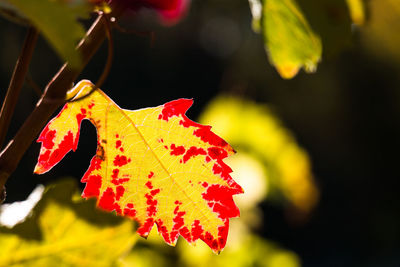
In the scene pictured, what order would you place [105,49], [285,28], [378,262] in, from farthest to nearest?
[378,262], [105,49], [285,28]

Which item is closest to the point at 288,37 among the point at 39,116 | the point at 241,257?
the point at 39,116

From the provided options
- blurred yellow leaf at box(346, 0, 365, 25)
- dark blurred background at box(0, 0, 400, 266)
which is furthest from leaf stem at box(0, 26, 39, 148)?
dark blurred background at box(0, 0, 400, 266)

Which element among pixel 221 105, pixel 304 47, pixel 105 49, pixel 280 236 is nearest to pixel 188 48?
pixel 105 49

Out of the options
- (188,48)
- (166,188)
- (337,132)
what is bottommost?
(337,132)

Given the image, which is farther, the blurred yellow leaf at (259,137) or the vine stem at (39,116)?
the blurred yellow leaf at (259,137)

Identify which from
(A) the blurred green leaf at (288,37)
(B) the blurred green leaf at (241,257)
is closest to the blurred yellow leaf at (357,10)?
(A) the blurred green leaf at (288,37)

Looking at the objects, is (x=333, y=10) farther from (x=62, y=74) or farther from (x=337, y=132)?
(x=337, y=132)

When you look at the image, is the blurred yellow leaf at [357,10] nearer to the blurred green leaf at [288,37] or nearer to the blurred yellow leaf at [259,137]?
the blurred green leaf at [288,37]
